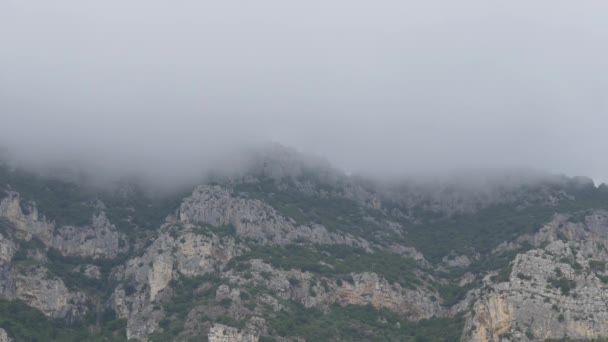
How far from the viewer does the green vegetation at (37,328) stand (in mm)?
147125

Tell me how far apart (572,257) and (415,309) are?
39013mm

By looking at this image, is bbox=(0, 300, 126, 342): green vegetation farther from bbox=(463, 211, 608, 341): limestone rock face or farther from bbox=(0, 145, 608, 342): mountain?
bbox=(463, 211, 608, 341): limestone rock face

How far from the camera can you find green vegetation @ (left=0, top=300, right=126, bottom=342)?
483 feet

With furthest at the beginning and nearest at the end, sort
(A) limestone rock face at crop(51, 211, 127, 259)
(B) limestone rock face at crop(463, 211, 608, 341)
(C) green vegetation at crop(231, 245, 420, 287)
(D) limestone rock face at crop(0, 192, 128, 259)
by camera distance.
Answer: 1. (A) limestone rock face at crop(51, 211, 127, 259)
2. (D) limestone rock face at crop(0, 192, 128, 259)
3. (C) green vegetation at crop(231, 245, 420, 287)
4. (B) limestone rock face at crop(463, 211, 608, 341)

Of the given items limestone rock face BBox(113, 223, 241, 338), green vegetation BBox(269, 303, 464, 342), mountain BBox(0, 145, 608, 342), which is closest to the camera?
→ mountain BBox(0, 145, 608, 342)

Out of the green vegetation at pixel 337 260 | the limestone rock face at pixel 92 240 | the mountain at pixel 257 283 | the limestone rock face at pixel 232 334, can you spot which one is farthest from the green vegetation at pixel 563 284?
the limestone rock face at pixel 92 240

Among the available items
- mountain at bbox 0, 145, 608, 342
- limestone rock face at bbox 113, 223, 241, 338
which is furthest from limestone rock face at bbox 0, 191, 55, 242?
limestone rock face at bbox 113, 223, 241, 338

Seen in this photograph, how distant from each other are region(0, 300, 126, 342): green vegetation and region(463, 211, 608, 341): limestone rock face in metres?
73.1

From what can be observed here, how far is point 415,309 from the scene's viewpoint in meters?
176

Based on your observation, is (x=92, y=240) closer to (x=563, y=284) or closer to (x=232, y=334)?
(x=232, y=334)

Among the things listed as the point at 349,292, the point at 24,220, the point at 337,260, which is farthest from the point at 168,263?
the point at 349,292

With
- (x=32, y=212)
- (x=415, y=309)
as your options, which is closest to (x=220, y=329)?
(x=415, y=309)

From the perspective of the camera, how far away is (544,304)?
139125 mm

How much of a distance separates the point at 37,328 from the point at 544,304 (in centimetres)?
9906
